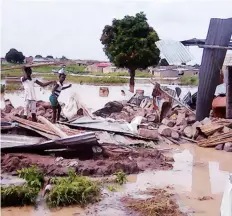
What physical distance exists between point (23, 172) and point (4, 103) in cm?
822

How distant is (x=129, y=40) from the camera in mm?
19562

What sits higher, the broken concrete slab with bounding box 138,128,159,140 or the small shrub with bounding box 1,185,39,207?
the small shrub with bounding box 1,185,39,207

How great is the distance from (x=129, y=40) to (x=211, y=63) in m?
9.11

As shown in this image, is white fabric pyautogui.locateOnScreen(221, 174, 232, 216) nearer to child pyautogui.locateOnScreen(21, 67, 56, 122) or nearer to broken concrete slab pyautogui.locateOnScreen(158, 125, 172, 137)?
child pyautogui.locateOnScreen(21, 67, 56, 122)

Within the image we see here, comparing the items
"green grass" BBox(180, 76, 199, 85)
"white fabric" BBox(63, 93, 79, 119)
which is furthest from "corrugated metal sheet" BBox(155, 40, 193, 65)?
"green grass" BBox(180, 76, 199, 85)

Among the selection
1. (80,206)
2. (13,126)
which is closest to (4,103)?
(13,126)

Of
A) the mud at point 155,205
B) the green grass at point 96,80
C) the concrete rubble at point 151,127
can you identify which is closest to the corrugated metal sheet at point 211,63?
the concrete rubble at point 151,127

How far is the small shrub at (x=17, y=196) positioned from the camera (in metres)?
5.11

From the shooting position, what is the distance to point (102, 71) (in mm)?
35688

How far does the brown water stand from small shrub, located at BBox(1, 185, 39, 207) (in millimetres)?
92

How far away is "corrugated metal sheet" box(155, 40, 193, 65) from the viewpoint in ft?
26.8

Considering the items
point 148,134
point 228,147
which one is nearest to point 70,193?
point 148,134

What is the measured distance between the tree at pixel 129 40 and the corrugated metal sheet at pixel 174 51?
36.0 ft

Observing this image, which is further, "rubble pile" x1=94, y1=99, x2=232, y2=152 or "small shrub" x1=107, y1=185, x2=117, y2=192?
"rubble pile" x1=94, y1=99, x2=232, y2=152
